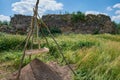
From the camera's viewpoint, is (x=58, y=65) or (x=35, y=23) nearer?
(x=35, y=23)

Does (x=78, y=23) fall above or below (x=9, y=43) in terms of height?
above

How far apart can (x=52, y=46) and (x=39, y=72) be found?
5.40 m

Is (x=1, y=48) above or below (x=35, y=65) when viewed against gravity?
below

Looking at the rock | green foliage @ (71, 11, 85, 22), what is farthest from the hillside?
the rock

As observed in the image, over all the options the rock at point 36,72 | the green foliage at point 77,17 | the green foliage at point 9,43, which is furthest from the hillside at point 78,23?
the rock at point 36,72

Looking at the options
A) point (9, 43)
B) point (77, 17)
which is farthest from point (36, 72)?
point (77, 17)

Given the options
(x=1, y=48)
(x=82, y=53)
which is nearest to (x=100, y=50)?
(x=82, y=53)

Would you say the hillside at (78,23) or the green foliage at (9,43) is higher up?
the hillside at (78,23)

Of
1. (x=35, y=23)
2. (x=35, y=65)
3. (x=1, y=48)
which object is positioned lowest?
(x=1, y=48)

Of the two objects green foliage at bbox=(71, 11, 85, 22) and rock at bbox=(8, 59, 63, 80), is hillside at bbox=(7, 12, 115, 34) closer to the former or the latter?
green foliage at bbox=(71, 11, 85, 22)

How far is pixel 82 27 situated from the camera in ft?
62.3

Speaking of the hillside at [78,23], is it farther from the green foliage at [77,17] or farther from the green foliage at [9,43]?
the green foliage at [9,43]

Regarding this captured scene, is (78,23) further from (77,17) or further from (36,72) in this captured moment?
(36,72)

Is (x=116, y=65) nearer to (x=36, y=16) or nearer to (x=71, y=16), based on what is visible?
(x=36, y=16)
